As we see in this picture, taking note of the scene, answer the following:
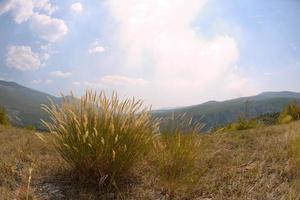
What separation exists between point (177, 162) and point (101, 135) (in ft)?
3.31

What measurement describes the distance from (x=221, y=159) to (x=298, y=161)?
133 cm

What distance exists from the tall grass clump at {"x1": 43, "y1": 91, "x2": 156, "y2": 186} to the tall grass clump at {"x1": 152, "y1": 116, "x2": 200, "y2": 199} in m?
0.35

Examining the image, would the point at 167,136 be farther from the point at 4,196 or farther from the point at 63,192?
the point at 4,196

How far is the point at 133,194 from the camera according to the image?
4434 mm

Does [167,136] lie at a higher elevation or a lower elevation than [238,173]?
higher

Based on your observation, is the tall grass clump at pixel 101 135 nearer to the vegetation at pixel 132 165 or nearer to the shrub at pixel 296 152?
the vegetation at pixel 132 165

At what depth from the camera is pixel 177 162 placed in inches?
181

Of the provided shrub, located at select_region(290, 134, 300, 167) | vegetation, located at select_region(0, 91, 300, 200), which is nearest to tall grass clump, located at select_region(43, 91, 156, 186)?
vegetation, located at select_region(0, 91, 300, 200)

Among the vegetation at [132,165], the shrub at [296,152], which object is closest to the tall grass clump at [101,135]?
the vegetation at [132,165]

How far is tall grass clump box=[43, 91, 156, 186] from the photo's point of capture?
4.68 m

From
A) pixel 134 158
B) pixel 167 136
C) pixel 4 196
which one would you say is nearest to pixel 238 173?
pixel 167 136

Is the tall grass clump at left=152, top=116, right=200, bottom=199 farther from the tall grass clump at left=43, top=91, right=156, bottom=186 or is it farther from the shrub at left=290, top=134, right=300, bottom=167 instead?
the shrub at left=290, top=134, right=300, bottom=167

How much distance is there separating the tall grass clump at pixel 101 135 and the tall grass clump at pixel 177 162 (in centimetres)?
35

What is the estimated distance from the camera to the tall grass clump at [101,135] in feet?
15.4
